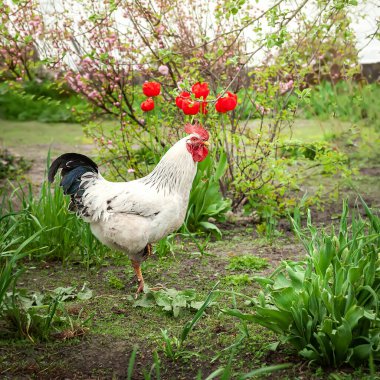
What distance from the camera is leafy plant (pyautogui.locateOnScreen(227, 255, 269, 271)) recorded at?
177 inches

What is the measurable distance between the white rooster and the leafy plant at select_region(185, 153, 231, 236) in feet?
4.33

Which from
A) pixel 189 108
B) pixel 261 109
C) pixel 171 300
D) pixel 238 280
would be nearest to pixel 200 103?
pixel 189 108

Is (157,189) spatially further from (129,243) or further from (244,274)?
(244,274)

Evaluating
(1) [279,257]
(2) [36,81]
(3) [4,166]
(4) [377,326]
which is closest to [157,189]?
(1) [279,257]

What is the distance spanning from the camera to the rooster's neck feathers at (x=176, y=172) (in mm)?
3957

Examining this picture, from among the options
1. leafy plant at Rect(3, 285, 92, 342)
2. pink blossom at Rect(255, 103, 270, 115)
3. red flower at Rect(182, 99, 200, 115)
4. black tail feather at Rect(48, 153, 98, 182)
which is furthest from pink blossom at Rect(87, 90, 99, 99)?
leafy plant at Rect(3, 285, 92, 342)

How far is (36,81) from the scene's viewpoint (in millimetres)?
11609

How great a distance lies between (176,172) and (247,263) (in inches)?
38.8

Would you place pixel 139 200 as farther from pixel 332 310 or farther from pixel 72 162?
pixel 332 310

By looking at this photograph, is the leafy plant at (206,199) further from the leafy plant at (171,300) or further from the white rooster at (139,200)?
the leafy plant at (171,300)

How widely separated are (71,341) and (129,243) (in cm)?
77

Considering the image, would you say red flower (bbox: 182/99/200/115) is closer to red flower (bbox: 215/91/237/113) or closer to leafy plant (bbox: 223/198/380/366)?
red flower (bbox: 215/91/237/113)

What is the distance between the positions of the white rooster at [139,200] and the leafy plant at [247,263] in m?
0.71

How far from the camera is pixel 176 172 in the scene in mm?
3965
